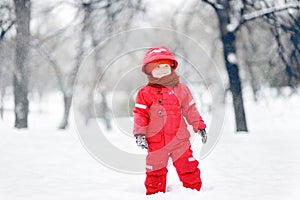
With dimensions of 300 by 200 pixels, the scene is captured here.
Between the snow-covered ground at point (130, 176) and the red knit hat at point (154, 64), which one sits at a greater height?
the red knit hat at point (154, 64)

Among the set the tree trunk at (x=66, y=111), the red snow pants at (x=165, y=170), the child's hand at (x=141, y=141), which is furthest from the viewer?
the tree trunk at (x=66, y=111)

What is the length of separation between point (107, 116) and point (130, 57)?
4221 millimetres

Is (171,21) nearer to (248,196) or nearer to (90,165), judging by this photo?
(90,165)

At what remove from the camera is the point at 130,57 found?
497 centimetres

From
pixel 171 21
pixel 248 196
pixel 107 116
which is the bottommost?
pixel 248 196

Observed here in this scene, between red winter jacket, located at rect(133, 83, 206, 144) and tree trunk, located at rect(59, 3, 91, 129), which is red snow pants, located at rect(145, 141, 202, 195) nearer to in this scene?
red winter jacket, located at rect(133, 83, 206, 144)

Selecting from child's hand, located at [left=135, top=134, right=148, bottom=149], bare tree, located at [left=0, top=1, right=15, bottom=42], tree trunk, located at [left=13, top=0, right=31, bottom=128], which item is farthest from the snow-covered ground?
bare tree, located at [left=0, top=1, right=15, bottom=42]

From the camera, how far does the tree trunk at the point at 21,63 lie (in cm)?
948

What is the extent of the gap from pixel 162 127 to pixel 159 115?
0.10 meters

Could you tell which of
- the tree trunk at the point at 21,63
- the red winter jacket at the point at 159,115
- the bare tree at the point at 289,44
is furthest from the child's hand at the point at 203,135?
the tree trunk at the point at 21,63

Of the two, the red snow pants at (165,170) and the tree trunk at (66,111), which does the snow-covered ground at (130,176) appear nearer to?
the red snow pants at (165,170)

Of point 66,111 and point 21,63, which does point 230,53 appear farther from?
point 21,63

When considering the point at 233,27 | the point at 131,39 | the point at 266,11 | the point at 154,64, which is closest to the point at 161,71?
the point at 154,64

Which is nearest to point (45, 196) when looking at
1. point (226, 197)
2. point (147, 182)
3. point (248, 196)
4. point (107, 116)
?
point (147, 182)
